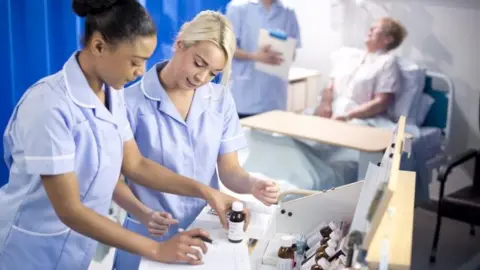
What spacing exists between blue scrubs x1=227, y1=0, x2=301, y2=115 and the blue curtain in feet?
5.19

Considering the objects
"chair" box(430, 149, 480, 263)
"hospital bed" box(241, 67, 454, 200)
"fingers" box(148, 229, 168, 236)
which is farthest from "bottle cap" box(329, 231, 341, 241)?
"chair" box(430, 149, 480, 263)

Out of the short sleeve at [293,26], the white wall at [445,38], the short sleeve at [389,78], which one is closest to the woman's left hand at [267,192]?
the short sleeve at [389,78]

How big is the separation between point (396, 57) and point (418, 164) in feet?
2.51

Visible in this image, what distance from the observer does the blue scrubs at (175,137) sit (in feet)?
6.10

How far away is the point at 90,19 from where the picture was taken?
1.45 meters

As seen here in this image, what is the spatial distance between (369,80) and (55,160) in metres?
3.07

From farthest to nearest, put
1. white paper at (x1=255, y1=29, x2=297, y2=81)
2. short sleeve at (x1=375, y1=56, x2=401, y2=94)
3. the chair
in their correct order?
short sleeve at (x1=375, y1=56, x2=401, y2=94), white paper at (x1=255, y1=29, x2=297, y2=81), the chair

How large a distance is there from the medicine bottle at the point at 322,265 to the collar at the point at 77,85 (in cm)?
68

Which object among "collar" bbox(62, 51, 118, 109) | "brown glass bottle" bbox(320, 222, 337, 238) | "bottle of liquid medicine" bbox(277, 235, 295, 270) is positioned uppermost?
"collar" bbox(62, 51, 118, 109)

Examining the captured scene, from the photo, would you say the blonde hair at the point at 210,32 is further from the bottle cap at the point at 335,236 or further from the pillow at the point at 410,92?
the pillow at the point at 410,92

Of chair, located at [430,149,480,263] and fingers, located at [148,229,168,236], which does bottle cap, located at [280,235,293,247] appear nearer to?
fingers, located at [148,229,168,236]

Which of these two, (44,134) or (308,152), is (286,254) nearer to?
Answer: (44,134)

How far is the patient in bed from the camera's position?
410 cm

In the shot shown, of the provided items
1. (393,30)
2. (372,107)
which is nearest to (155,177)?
(372,107)
